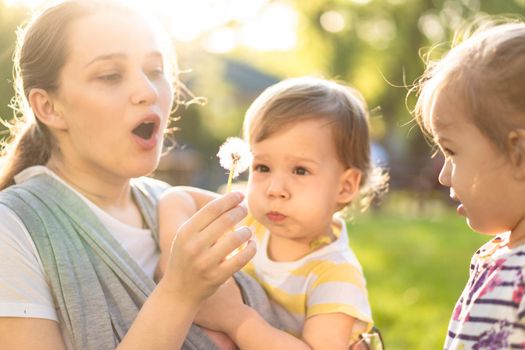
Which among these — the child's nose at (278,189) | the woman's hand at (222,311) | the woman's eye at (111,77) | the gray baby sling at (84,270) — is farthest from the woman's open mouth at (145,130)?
the woman's hand at (222,311)

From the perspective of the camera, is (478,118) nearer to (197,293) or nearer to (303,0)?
(197,293)

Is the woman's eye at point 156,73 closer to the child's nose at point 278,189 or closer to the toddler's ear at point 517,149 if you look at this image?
the child's nose at point 278,189

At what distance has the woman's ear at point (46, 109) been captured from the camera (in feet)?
8.92

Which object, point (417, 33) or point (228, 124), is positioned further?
point (417, 33)

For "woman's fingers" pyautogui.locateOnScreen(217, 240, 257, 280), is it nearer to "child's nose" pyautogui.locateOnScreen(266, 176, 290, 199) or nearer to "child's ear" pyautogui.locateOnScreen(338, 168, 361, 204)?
"child's nose" pyautogui.locateOnScreen(266, 176, 290, 199)

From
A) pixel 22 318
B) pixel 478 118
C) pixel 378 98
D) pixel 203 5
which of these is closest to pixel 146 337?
pixel 22 318

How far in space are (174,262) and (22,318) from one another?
49cm

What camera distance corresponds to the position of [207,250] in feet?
7.04

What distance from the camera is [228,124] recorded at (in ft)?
76.1

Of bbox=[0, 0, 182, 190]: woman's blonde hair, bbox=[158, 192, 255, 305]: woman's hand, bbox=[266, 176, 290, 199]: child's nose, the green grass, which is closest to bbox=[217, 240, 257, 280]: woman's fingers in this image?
bbox=[158, 192, 255, 305]: woman's hand

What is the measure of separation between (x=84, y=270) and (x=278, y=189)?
27.6 inches

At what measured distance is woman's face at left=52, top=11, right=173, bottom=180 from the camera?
103 inches

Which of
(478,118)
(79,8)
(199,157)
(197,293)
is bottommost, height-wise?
(199,157)

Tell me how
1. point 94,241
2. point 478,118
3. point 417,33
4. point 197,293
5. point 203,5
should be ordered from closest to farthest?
point 478,118 < point 197,293 < point 94,241 < point 203,5 < point 417,33
